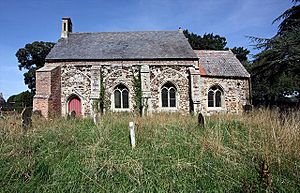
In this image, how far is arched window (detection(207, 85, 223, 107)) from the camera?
20812mm

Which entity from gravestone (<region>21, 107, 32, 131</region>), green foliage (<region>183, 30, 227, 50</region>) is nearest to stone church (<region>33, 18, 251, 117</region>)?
gravestone (<region>21, 107, 32, 131</region>)

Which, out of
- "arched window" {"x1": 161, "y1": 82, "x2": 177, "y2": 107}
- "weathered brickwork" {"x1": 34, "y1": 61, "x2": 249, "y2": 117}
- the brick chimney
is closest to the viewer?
"weathered brickwork" {"x1": 34, "y1": 61, "x2": 249, "y2": 117}

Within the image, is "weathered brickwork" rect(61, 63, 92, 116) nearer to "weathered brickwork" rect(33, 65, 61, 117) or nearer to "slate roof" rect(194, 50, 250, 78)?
"weathered brickwork" rect(33, 65, 61, 117)

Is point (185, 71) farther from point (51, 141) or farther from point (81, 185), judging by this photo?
point (81, 185)

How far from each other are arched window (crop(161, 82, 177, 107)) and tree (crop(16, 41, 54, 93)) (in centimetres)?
3986

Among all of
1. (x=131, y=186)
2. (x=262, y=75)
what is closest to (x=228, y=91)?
(x=262, y=75)

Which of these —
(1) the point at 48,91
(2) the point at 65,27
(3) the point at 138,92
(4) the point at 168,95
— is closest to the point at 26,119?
(1) the point at 48,91

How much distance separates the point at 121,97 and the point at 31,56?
133ft

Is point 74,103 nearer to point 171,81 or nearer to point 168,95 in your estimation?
point 168,95

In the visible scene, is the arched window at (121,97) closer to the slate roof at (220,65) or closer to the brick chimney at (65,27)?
the slate roof at (220,65)

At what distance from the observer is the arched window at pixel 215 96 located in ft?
68.3

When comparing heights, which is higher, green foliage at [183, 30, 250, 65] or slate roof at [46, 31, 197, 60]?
green foliage at [183, 30, 250, 65]

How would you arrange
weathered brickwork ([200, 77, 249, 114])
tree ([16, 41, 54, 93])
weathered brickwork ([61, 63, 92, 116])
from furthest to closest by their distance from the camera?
tree ([16, 41, 54, 93]) → weathered brickwork ([200, 77, 249, 114]) → weathered brickwork ([61, 63, 92, 116])

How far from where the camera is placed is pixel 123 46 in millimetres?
21281
